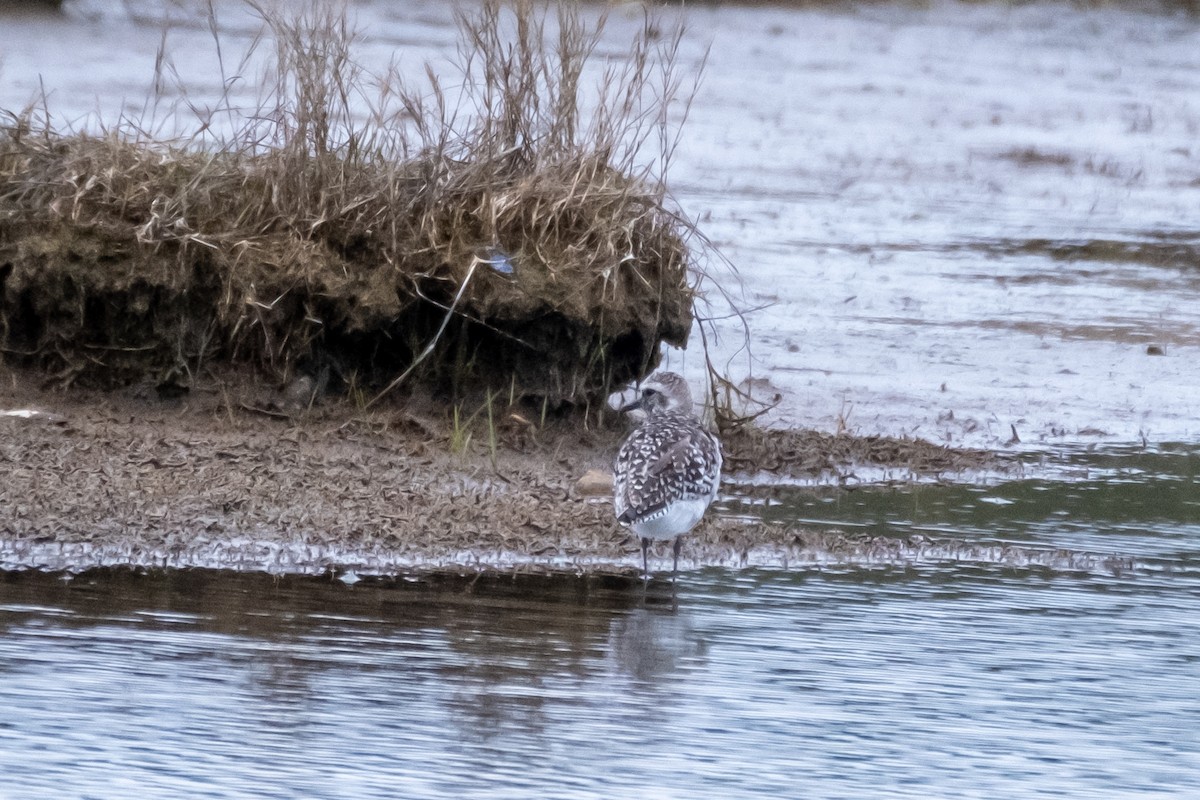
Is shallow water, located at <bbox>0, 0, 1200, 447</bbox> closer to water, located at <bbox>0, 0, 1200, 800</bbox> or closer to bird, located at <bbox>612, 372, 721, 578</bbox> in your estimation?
water, located at <bbox>0, 0, 1200, 800</bbox>

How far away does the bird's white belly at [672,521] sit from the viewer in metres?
6.89

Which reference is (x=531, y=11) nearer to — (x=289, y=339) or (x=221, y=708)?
(x=289, y=339)

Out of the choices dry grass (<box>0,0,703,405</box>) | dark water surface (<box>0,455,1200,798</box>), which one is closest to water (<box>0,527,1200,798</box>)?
dark water surface (<box>0,455,1200,798</box>)

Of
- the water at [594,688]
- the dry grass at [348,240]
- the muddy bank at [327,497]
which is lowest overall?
the water at [594,688]

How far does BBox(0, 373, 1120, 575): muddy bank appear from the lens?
7.02 meters

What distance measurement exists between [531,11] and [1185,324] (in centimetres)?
565

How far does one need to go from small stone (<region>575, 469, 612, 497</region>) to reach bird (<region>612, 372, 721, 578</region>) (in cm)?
43

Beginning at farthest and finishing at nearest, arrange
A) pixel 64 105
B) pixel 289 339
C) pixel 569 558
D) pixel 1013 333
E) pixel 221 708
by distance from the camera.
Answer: pixel 64 105
pixel 1013 333
pixel 289 339
pixel 569 558
pixel 221 708

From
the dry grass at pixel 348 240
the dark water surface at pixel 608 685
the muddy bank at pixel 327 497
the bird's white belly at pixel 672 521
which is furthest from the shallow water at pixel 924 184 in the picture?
the dark water surface at pixel 608 685

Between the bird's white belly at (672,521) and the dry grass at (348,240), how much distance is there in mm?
1566

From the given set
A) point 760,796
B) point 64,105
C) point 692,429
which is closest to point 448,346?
point 692,429

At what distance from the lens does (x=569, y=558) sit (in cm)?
720

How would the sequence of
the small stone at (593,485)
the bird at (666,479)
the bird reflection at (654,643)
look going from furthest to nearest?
the small stone at (593,485)
the bird at (666,479)
the bird reflection at (654,643)

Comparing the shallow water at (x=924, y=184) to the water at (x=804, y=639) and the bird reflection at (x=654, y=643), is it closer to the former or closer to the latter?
the water at (x=804, y=639)
